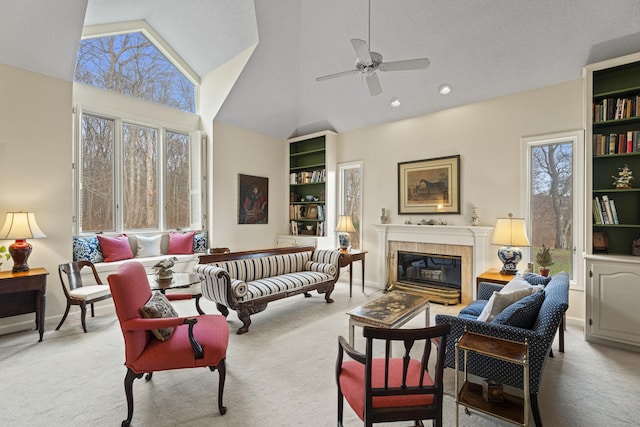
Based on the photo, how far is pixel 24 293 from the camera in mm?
3492

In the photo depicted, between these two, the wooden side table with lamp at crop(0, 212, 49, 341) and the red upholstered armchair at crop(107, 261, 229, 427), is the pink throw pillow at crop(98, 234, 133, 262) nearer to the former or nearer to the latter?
the wooden side table with lamp at crop(0, 212, 49, 341)

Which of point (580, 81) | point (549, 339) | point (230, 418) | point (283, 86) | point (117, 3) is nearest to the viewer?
point (549, 339)

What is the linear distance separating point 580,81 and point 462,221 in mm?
2237

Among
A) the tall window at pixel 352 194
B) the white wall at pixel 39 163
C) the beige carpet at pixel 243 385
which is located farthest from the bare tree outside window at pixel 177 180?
the tall window at pixel 352 194

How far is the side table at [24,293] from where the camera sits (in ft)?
10.5

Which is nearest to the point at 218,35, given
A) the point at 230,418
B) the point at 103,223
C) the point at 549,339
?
the point at 103,223

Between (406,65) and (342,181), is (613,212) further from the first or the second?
(342,181)

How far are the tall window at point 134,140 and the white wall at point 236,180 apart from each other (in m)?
0.34

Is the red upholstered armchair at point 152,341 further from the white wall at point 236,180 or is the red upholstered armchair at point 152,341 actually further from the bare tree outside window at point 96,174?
the white wall at point 236,180

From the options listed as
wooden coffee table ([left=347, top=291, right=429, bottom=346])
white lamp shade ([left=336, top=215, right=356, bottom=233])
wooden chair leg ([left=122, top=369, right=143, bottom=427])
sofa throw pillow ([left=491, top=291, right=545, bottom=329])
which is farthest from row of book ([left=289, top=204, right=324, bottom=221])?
wooden chair leg ([left=122, top=369, right=143, bottom=427])

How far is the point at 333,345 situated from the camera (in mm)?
3152

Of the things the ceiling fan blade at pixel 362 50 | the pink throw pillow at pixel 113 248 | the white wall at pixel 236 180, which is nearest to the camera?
the ceiling fan blade at pixel 362 50

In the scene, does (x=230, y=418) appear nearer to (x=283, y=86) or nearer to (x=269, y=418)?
(x=269, y=418)

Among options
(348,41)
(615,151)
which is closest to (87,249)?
(348,41)
